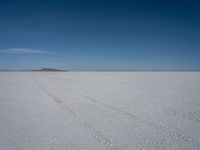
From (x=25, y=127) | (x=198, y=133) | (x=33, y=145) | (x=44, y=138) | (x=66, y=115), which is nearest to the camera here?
(x=33, y=145)

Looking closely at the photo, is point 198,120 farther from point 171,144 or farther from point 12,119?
point 12,119

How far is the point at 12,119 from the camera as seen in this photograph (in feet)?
11.7

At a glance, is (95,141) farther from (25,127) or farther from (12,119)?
(12,119)

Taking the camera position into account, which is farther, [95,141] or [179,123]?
[179,123]

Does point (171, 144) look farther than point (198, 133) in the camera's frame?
No

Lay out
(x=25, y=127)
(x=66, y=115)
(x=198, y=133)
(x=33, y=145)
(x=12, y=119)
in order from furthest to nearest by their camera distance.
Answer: (x=66, y=115) < (x=12, y=119) < (x=25, y=127) < (x=198, y=133) < (x=33, y=145)

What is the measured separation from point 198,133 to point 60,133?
255 cm

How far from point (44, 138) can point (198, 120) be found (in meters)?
3.34

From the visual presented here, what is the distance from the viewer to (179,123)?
130 inches

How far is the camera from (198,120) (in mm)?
3463

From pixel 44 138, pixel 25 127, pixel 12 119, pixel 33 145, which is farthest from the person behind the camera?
pixel 12 119

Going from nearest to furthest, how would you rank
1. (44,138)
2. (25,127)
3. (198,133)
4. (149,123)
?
(44,138)
(198,133)
(25,127)
(149,123)

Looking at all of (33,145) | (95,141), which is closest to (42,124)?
(33,145)

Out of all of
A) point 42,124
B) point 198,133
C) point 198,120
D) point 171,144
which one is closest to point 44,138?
point 42,124
